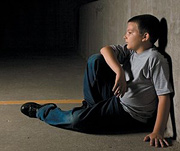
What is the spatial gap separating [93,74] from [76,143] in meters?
0.66

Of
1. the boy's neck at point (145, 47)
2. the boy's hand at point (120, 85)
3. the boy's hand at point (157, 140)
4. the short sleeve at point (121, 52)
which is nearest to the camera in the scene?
the boy's hand at point (157, 140)

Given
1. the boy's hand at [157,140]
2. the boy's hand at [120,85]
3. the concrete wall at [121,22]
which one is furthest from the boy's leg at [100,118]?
the concrete wall at [121,22]

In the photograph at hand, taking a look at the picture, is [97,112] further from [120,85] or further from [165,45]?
[165,45]

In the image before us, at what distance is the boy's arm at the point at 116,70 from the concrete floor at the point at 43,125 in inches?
15.5

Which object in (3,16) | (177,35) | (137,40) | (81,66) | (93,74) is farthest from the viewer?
(3,16)

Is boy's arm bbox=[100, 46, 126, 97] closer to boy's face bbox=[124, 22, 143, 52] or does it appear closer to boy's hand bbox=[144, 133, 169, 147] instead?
boy's face bbox=[124, 22, 143, 52]

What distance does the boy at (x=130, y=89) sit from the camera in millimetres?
2605

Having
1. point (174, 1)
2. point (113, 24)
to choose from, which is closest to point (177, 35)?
point (174, 1)

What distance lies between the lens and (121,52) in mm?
3006

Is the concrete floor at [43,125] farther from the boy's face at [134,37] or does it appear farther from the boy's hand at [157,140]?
the boy's face at [134,37]

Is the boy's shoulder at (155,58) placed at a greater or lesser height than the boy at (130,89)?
greater

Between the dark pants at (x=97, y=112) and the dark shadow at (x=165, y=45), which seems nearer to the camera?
the dark shadow at (x=165, y=45)

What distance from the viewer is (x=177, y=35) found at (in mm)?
2521

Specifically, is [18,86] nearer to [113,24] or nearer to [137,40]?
[113,24]
